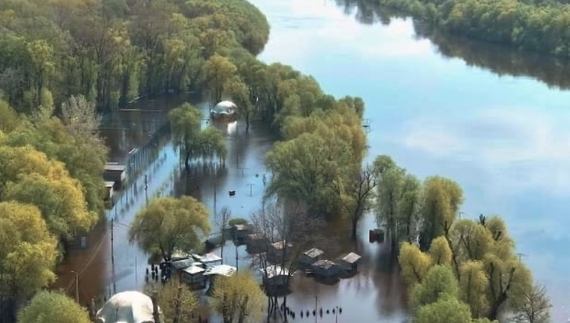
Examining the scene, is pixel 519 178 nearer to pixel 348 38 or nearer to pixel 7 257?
pixel 7 257

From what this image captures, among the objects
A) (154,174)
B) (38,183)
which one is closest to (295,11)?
(154,174)

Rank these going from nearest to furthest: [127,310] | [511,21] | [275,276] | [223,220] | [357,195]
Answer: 1. [127,310]
2. [275,276]
3. [223,220]
4. [357,195]
5. [511,21]

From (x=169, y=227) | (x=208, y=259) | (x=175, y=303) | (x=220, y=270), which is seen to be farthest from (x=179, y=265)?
(x=175, y=303)

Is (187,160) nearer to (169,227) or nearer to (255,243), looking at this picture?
(255,243)

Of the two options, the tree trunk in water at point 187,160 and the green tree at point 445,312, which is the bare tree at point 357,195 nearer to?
the tree trunk in water at point 187,160

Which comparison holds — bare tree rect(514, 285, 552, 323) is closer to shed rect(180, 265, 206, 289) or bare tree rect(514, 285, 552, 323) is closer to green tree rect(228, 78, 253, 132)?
shed rect(180, 265, 206, 289)
